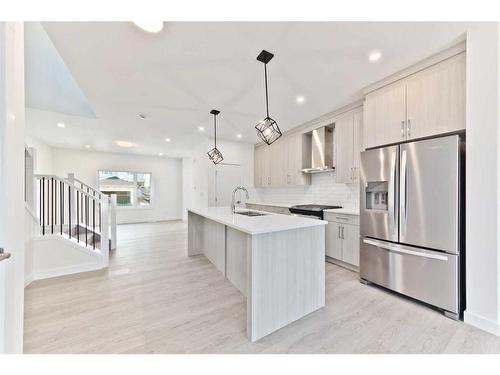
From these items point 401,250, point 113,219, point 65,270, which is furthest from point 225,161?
point 401,250

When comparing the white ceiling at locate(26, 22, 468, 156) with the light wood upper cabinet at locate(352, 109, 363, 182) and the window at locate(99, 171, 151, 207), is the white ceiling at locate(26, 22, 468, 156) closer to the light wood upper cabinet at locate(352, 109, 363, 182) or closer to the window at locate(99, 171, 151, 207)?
the light wood upper cabinet at locate(352, 109, 363, 182)

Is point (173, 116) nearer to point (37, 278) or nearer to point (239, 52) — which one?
point (239, 52)

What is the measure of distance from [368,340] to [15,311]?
236 cm

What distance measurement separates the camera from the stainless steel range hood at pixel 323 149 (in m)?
3.85

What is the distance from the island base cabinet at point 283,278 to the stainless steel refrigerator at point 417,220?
2.80 ft

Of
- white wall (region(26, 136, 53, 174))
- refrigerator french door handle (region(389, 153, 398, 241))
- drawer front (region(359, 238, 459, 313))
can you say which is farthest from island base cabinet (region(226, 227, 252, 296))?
white wall (region(26, 136, 53, 174))

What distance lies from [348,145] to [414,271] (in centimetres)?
196

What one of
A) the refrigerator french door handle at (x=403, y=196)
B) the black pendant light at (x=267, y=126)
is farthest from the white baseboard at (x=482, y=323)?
the black pendant light at (x=267, y=126)

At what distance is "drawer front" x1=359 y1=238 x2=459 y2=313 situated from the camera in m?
1.88

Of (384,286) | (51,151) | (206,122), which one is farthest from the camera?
(51,151)

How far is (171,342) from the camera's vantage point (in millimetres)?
1575

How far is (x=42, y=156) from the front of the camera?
586cm
